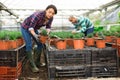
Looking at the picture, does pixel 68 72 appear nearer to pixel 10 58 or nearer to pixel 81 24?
pixel 10 58

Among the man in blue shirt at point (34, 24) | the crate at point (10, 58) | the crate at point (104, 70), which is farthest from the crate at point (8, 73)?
the crate at point (104, 70)

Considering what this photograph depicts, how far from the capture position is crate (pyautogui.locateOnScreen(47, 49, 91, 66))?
4.37m

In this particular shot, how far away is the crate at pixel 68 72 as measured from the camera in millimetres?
4328

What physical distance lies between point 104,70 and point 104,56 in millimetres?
230

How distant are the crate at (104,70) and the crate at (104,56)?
7cm

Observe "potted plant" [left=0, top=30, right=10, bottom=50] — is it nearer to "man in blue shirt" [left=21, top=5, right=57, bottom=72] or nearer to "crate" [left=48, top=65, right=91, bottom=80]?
"man in blue shirt" [left=21, top=5, right=57, bottom=72]

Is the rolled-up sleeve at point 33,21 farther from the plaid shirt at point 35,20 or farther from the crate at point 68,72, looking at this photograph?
the crate at point 68,72

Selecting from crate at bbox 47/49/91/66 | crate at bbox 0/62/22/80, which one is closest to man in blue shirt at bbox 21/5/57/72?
crate at bbox 47/49/91/66

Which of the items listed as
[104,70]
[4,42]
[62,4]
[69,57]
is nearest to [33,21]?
[4,42]

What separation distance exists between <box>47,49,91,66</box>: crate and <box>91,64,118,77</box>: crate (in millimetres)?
163

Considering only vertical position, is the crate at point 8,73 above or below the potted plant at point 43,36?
below

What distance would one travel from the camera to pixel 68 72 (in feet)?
14.4

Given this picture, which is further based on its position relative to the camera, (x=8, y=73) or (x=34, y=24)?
(x=34, y=24)

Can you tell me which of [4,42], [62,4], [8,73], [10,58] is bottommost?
[8,73]
